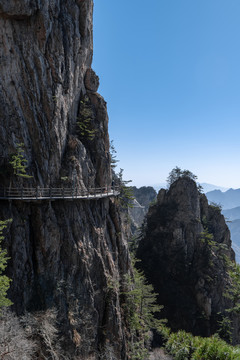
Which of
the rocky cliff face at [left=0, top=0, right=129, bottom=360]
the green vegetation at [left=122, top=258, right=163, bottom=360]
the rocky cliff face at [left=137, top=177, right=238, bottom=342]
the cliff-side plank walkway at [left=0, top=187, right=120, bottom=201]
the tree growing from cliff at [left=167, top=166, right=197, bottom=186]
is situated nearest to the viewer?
the cliff-side plank walkway at [left=0, top=187, right=120, bottom=201]

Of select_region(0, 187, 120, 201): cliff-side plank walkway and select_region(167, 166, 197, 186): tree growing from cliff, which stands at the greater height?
select_region(167, 166, 197, 186): tree growing from cliff

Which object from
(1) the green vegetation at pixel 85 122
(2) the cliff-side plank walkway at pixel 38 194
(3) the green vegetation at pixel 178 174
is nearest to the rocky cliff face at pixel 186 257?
(3) the green vegetation at pixel 178 174

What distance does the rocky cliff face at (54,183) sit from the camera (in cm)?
1758

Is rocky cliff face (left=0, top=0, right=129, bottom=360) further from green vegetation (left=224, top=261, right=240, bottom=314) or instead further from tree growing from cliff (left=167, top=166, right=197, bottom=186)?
tree growing from cliff (left=167, top=166, right=197, bottom=186)

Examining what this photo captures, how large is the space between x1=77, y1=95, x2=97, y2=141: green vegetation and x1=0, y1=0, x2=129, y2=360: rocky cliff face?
0.21 meters

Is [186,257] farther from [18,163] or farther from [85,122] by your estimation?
[18,163]

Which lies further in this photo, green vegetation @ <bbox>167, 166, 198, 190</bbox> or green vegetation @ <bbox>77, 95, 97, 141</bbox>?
green vegetation @ <bbox>167, 166, 198, 190</bbox>

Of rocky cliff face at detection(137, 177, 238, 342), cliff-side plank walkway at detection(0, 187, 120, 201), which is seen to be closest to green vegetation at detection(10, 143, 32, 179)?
cliff-side plank walkway at detection(0, 187, 120, 201)

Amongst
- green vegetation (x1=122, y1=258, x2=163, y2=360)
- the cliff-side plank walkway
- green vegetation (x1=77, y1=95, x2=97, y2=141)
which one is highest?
green vegetation (x1=77, y1=95, x2=97, y2=141)

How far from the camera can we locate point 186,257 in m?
41.5

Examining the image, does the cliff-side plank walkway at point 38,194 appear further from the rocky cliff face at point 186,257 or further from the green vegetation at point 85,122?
the rocky cliff face at point 186,257

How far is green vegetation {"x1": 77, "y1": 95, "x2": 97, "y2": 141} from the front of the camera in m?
26.6

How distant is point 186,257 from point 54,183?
34.8m

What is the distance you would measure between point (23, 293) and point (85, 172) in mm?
14884
